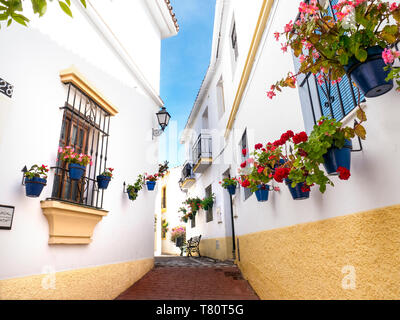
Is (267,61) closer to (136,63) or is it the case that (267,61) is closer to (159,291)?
(136,63)

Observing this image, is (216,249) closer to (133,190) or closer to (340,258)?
(133,190)

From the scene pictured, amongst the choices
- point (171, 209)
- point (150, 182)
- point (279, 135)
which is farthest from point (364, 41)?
point (171, 209)

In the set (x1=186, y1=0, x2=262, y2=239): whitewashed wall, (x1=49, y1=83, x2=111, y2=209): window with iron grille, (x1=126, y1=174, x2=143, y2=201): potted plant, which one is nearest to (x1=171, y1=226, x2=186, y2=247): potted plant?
(x1=186, y1=0, x2=262, y2=239): whitewashed wall

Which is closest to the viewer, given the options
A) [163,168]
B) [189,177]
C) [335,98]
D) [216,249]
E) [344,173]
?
[344,173]

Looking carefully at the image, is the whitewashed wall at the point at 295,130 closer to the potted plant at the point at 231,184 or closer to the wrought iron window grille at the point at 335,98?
the wrought iron window grille at the point at 335,98

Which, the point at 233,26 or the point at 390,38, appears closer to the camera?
the point at 390,38

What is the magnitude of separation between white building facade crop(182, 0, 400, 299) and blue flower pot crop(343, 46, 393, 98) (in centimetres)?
17

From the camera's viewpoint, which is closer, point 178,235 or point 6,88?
point 6,88

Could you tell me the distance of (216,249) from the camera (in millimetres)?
8914

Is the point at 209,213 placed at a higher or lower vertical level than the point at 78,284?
higher

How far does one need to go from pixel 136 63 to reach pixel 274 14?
3890 millimetres

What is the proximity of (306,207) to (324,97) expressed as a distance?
43.7 inches
